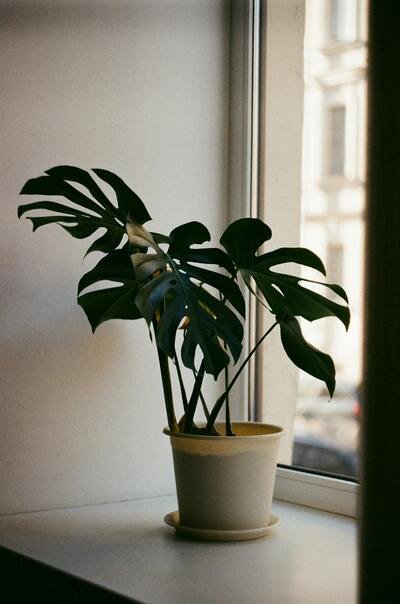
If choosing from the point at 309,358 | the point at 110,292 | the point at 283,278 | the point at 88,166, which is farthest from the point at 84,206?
the point at 309,358

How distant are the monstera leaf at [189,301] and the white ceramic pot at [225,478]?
6.5 inches

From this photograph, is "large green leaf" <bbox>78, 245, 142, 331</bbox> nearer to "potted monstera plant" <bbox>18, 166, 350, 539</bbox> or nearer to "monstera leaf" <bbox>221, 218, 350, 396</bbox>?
"potted monstera plant" <bbox>18, 166, 350, 539</bbox>

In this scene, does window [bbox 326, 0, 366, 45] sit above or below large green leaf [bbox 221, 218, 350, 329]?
above

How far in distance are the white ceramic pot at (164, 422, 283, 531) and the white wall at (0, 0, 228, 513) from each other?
296 mm

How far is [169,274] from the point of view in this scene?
4.62 ft

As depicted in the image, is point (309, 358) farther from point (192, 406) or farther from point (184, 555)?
point (184, 555)

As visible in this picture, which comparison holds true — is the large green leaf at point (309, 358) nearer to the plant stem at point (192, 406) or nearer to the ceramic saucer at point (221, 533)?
the plant stem at point (192, 406)

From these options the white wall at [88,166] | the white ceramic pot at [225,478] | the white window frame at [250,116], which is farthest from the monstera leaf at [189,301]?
the white window frame at [250,116]

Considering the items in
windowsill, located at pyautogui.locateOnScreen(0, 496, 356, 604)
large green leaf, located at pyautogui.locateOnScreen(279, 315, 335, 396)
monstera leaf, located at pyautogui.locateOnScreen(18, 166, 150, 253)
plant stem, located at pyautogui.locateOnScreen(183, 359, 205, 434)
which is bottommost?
windowsill, located at pyautogui.locateOnScreen(0, 496, 356, 604)

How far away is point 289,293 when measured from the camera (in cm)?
150

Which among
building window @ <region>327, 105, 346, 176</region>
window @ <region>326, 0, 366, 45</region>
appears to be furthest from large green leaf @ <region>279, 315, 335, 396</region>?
window @ <region>326, 0, 366, 45</region>

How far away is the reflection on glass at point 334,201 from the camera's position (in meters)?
1.70

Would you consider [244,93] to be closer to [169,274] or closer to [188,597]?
[169,274]

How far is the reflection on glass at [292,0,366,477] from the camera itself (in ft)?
5.58
